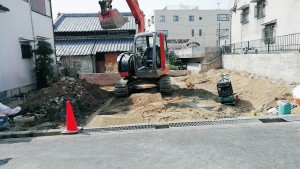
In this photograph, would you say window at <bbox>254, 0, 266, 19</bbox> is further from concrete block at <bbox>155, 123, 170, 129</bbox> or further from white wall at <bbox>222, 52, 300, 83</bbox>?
concrete block at <bbox>155, 123, 170, 129</bbox>

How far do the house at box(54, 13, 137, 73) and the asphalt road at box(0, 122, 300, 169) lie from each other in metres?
15.5

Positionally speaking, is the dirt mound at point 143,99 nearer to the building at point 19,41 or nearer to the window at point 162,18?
the building at point 19,41

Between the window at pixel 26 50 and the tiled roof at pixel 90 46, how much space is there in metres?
8.41

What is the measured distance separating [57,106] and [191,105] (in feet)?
15.1

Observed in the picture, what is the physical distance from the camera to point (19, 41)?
10758 mm

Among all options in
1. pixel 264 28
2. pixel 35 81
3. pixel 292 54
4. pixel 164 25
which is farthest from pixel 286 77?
pixel 164 25

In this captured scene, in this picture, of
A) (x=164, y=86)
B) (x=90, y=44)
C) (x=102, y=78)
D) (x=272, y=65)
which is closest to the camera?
(x=164, y=86)

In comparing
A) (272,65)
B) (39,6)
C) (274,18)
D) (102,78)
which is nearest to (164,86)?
(272,65)

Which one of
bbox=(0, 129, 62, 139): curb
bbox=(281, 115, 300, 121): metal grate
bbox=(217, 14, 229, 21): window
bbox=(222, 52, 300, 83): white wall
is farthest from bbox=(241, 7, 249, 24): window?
bbox=(217, 14, 229, 21): window

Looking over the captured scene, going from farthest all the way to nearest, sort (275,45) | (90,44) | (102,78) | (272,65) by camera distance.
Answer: (90,44) → (102,78) → (275,45) → (272,65)

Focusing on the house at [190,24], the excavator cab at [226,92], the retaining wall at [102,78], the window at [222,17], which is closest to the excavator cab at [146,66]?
the excavator cab at [226,92]

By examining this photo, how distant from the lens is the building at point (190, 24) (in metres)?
42.9

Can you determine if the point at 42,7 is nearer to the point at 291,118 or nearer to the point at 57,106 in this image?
the point at 57,106

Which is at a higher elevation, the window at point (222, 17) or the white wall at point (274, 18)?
the window at point (222, 17)
